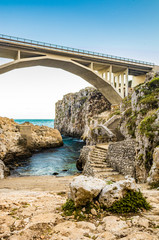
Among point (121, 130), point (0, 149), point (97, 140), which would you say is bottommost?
point (0, 149)

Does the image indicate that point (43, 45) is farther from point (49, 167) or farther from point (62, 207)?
point (62, 207)

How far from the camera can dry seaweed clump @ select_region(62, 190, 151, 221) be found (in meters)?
3.45

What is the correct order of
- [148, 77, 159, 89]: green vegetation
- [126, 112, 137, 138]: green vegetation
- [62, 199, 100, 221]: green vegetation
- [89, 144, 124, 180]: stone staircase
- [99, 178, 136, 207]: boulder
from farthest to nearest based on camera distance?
1. [148, 77, 159, 89]: green vegetation
2. [126, 112, 137, 138]: green vegetation
3. [89, 144, 124, 180]: stone staircase
4. [99, 178, 136, 207]: boulder
5. [62, 199, 100, 221]: green vegetation

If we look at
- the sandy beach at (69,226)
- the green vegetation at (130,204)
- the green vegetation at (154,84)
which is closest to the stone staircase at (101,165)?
the green vegetation at (130,204)

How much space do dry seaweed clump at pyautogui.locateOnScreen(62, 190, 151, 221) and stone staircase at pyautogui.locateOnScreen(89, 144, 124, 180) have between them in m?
6.24

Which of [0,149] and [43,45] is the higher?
Result: [43,45]

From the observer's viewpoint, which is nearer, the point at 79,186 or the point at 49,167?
the point at 79,186

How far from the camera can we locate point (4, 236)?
281 centimetres

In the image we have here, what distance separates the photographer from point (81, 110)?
50375mm

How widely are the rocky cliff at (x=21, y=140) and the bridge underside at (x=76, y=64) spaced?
1066cm

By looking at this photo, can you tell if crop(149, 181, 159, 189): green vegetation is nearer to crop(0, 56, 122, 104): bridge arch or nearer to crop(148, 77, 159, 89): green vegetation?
crop(148, 77, 159, 89): green vegetation

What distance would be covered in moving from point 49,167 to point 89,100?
30.6 metres

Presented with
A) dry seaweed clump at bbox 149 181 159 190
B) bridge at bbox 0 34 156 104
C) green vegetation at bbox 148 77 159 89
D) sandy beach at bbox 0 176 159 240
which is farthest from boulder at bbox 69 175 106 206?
bridge at bbox 0 34 156 104

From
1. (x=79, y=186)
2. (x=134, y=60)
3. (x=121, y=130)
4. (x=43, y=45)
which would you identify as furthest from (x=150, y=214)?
(x=134, y=60)
